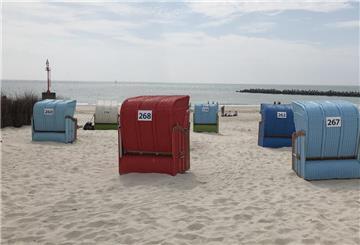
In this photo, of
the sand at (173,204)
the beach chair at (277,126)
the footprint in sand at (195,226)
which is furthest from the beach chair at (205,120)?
the footprint in sand at (195,226)

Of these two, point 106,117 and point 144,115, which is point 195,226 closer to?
point 144,115

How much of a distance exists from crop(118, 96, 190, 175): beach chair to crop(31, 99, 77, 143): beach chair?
4.49 meters

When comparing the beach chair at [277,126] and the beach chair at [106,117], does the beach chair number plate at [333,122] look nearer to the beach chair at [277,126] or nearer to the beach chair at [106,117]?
the beach chair at [277,126]

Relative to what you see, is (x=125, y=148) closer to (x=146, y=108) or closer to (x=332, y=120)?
(x=146, y=108)

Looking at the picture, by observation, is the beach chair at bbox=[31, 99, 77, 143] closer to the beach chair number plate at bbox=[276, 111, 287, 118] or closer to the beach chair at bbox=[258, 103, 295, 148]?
the beach chair at bbox=[258, 103, 295, 148]

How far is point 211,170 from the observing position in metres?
8.12

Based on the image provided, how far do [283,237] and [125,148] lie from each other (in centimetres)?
401

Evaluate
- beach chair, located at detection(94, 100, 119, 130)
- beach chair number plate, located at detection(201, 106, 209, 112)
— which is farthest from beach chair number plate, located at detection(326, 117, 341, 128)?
beach chair, located at detection(94, 100, 119, 130)

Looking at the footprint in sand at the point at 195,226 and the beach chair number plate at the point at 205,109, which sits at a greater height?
the beach chair number plate at the point at 205,109

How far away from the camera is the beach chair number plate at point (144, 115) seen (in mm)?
7395

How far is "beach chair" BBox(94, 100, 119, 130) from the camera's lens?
15883 mm

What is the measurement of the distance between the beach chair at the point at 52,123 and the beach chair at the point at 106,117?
163 inches

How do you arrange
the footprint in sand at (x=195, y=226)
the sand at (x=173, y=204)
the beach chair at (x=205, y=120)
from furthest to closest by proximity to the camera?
the beach chair at (x=205, y=120), the footprint in sand at (x=195, y=226), the sand at (x=173, y=204)

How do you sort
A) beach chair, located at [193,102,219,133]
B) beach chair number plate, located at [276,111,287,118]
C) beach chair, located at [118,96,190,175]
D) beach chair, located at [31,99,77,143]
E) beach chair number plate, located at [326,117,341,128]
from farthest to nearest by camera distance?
1. beach chair, located at [193,102,219,133]
2. beach chair, located at [31,99,77,143]
3. beach chair number plate, located at [276,111,287,118]
4. beach chair, located at [118,96,190,175]
5. beach chair number plate, located at [326,117,341,128]
